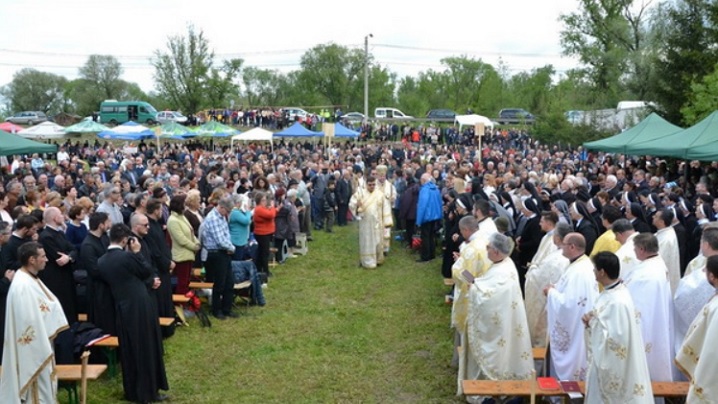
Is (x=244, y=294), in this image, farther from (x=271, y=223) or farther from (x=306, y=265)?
(x=306, y=265)

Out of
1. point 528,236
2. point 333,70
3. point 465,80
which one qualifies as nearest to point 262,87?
point 333,70

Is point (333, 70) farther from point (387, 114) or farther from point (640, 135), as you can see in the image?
point (640, 135)

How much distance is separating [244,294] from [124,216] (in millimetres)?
2389

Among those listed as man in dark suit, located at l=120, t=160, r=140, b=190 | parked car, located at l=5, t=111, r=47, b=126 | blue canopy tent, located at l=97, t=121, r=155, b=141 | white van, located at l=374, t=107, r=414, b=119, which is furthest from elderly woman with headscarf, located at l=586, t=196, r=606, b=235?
parked car, located at l=5, t=111, r=47, b=126

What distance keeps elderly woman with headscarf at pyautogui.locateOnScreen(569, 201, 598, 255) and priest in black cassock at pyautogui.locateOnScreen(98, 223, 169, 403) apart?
5.74m

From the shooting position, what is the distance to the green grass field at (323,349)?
747 cm

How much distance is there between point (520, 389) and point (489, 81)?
5979 centimetres

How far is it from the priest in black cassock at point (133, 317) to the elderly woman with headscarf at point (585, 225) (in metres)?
5.74

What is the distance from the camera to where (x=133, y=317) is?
6.80 metres

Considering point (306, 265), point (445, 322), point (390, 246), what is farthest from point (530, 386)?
point (390, 246)

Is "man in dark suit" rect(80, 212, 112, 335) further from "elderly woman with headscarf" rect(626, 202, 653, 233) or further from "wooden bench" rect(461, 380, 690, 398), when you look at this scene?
"elderly woman with headscarf" rect(626, 202, 653, 233)

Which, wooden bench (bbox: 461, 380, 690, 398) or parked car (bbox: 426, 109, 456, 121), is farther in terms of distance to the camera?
parked car (bbox: 426, 109, 456, 121)

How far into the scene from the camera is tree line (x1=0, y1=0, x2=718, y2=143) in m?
25.3

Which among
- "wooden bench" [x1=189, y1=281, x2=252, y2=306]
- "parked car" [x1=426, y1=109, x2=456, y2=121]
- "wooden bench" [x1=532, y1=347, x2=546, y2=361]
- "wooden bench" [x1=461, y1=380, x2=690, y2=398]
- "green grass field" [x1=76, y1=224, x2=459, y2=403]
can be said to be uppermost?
"parked car" [x1=426, y1=109, x2=456, y2=121]
